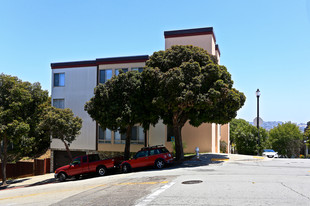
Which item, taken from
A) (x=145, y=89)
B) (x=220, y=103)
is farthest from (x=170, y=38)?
(x=220, y=103)

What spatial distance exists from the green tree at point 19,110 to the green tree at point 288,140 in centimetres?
5561

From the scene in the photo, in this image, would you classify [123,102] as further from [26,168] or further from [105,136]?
[26,168]

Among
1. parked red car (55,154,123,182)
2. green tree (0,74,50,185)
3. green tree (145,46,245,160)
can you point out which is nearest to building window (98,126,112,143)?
green tree (0,74,50,185)

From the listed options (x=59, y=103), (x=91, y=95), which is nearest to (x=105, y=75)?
(x=91, y=95)

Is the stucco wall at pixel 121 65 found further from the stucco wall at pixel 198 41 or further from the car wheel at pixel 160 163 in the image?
the car wheel at pixel 160 163

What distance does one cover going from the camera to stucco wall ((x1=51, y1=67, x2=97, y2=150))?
3088cm

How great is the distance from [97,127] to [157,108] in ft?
37.0

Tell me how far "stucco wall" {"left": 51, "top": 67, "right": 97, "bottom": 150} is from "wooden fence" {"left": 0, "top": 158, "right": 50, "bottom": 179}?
2.54m

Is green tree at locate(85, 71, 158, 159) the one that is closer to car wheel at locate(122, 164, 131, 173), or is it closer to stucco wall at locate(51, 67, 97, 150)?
car wheel at locate(122, 164, 131, 173)

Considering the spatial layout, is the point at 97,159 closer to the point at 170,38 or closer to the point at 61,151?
the point at 61,151

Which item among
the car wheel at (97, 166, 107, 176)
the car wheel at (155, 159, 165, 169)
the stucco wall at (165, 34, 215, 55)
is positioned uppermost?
the stucco wall at (165, 34, 215, 55)

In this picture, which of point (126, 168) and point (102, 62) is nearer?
point (126, 168)

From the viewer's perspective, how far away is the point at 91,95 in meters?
30.8

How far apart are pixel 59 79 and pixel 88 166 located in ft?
50.4
